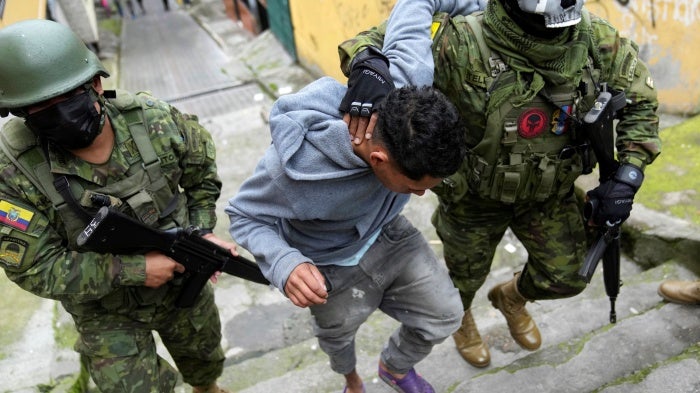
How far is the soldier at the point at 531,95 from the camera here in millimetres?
1900

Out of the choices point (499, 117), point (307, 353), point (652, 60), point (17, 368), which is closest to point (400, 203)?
point (499, 117)

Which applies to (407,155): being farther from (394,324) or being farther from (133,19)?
(133,19)

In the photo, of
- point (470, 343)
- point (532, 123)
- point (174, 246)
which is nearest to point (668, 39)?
point (532, 123)

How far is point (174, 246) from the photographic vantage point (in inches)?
81.4

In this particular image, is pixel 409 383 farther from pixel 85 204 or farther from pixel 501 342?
pixel 85 204

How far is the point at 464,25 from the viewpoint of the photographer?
80.0 inches

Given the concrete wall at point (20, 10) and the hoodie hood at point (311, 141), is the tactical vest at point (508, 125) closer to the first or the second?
the hoodie hood at point (311, 141)

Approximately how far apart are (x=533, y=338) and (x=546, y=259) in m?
0.52

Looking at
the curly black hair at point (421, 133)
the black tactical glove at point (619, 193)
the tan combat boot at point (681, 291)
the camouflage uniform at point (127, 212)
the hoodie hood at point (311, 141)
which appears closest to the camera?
the curly black hair at point (421, 133)

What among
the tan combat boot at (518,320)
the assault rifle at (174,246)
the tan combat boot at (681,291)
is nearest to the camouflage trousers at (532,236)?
the tan combat boot at (518,320)

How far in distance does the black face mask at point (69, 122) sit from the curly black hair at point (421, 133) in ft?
3.26

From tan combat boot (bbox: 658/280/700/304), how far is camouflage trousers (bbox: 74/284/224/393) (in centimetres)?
218

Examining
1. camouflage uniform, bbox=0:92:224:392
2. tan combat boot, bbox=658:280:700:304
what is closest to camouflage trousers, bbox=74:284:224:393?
camouflage uniform, bbox=0:92:224:392

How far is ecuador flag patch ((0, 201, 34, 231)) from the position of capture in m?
1.81
